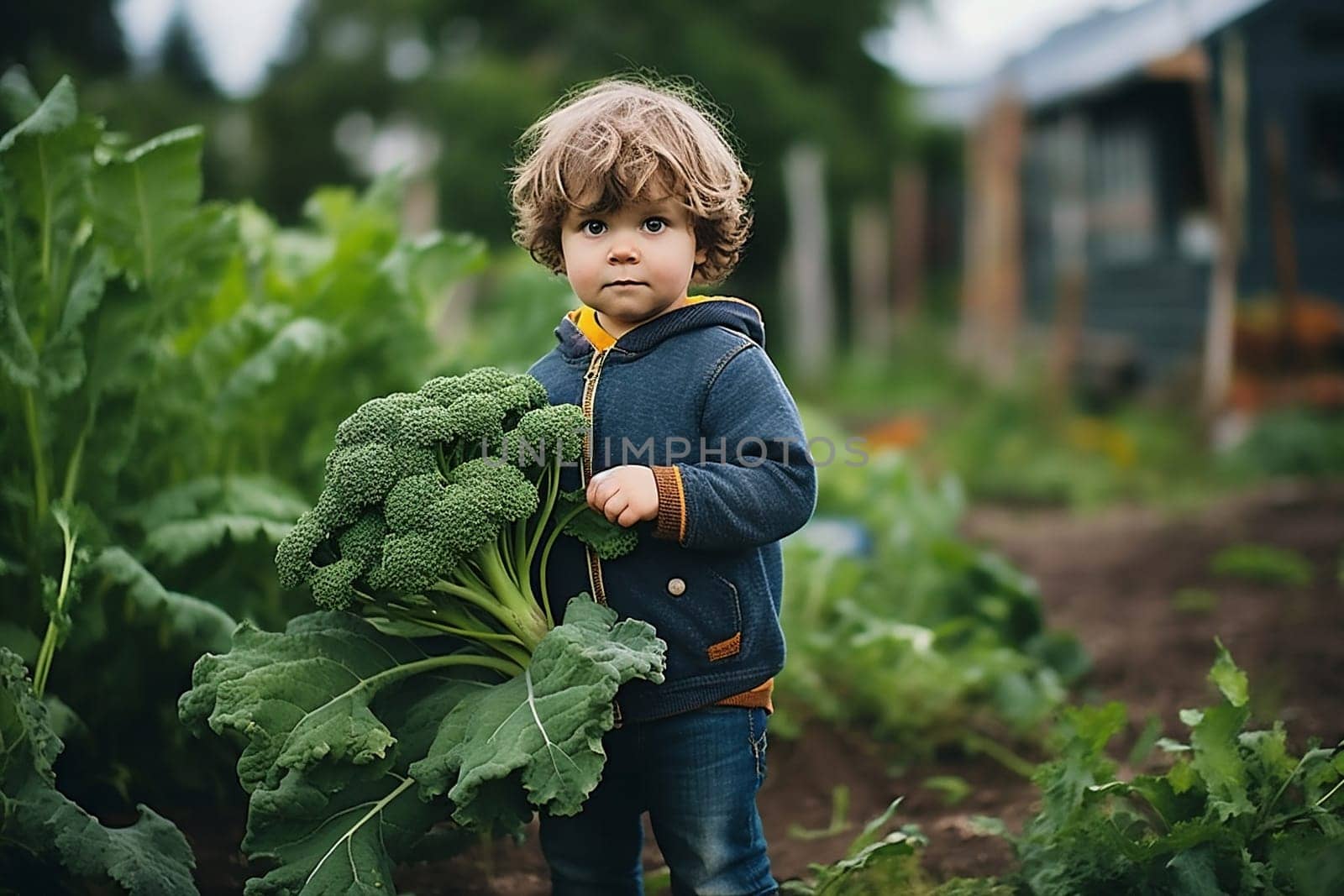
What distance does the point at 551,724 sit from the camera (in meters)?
1.96

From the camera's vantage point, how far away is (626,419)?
84.5 inches

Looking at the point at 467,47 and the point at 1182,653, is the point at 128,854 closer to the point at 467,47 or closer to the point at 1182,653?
the point at 1182,653

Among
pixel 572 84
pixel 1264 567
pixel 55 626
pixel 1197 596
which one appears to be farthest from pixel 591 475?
pixel 572 84

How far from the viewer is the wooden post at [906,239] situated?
2008 cm

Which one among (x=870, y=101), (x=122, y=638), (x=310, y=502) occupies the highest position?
(x=870, y=101)

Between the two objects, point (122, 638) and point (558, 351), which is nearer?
point (558, 351)

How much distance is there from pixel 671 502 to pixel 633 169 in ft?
1.63

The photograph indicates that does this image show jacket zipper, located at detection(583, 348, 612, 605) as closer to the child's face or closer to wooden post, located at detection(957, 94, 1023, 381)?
the child's face

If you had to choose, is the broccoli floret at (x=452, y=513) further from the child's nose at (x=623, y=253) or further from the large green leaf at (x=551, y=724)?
the child's nose at (x=623, y=253)

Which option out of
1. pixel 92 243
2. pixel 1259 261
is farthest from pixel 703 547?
pixel 1259 261

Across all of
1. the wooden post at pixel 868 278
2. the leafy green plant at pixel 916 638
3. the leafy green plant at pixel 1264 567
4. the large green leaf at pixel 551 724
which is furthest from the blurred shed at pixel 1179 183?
the large green leaf at pixel 551 724

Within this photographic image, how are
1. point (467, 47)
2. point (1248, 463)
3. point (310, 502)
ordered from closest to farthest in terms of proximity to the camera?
point (310, 502) < point (1248, 463) < point (467, 47)

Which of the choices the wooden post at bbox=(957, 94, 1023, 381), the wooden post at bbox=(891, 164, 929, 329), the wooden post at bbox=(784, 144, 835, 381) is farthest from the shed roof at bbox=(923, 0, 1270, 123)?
the wooden post at bbox=(784, 144, 835, 381)

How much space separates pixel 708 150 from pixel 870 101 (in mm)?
15183
